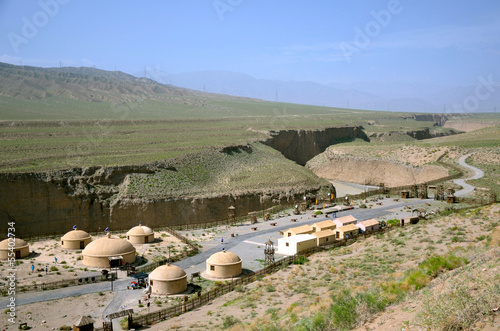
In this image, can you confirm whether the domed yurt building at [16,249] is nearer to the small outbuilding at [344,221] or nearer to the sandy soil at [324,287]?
the sandy soil at [324,287]

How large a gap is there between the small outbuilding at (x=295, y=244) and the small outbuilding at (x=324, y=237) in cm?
62

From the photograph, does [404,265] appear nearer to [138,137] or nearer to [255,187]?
[255,187]

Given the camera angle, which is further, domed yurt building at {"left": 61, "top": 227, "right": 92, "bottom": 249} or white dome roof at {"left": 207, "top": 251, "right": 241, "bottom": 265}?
domed yurt building at {"left": 61, "top": 227, "right": 92, "bottom": 249}

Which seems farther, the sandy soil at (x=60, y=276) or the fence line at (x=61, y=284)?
the fence line at (x=61, y=284)

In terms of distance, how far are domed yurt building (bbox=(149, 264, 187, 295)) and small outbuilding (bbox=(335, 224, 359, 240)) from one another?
13.6m

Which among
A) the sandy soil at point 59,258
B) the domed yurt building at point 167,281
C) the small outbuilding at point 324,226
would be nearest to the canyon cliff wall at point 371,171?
the small outbuilding at point 324,226

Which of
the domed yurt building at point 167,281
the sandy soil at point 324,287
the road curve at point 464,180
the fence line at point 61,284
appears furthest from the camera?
the road curve at point 464,180

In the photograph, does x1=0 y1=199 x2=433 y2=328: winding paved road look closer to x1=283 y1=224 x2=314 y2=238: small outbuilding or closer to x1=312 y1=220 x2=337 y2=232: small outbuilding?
x1=283 y1=224 x2=314 y2=238: small outbuilding

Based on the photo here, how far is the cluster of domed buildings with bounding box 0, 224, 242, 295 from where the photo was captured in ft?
83.4

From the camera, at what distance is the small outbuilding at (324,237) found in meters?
33.0

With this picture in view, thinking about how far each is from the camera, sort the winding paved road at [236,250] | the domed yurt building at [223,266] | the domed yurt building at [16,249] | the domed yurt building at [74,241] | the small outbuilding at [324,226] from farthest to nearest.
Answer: the small outbuilding at [324,226], the domed yurt building at [74,241], the domed yurt building at [16,249], the domed yurt building at [223,266], the winding paved road at [236,250]

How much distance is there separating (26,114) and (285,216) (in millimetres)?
68284

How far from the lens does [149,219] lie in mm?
44656

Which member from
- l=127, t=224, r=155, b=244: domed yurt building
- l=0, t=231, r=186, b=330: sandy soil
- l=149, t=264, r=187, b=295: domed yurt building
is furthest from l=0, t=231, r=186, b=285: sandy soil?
l=149, t=264, r=187, b=295: domed yurt building
